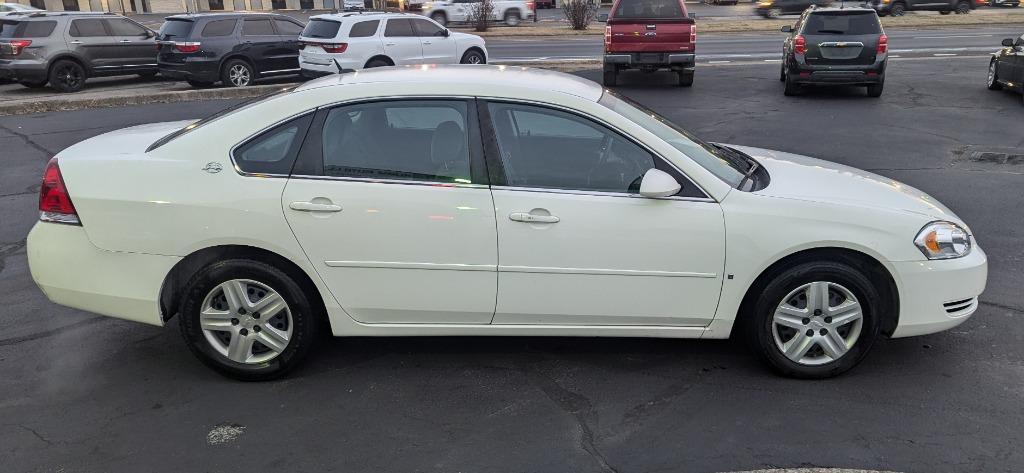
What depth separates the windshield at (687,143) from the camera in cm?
419

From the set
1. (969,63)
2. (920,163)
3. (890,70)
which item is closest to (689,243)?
(920,163)

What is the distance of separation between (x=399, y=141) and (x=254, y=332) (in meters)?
1.23

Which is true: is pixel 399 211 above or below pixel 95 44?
below

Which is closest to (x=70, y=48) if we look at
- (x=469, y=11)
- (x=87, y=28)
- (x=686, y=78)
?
(x=87, y=28)

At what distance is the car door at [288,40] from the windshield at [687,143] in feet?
45.3

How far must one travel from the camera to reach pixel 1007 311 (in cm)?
493

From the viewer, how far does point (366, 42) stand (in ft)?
51.9

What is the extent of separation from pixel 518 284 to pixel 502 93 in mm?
986

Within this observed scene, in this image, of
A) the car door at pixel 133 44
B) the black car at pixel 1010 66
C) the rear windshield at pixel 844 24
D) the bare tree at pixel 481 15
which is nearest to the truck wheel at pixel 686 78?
the rear windshield at pixel 844 24

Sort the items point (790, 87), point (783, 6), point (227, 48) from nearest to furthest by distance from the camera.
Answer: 1. point (790, 87)
2. point (227, 48)
3. point (783, 6)

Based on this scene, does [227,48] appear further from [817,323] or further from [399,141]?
[817,323]

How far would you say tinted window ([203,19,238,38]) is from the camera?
1606 centimetres

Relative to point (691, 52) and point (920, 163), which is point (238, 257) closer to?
point (920, 163)

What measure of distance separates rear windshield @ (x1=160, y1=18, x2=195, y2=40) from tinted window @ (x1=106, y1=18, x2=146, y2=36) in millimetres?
1357
